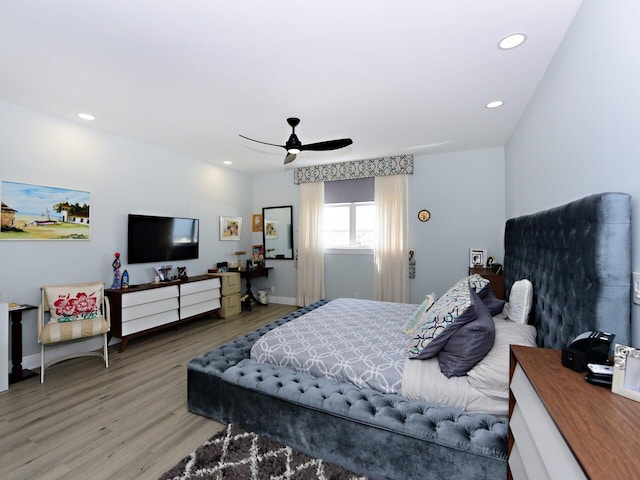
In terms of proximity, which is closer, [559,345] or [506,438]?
[506,438]

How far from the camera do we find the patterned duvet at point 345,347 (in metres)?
1.94

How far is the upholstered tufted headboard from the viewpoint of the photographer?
1.22 meters

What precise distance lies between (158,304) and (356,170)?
368cm

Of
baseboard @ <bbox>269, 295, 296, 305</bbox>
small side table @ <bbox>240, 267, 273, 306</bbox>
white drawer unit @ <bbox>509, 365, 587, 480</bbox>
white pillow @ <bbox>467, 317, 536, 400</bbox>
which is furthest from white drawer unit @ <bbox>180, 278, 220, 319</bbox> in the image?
white drawer unit @ <bbox>509, 365, 587, 480</bbox>

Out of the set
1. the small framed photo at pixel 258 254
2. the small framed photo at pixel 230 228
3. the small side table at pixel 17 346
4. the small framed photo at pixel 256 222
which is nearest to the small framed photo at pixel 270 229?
the small framed photo at pixel 256 222

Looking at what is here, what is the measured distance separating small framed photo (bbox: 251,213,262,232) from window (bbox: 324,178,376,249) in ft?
4.80

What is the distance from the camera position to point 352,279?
17.7 feet

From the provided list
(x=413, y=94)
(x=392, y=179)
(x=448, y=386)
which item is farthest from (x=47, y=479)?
(x=392, y=179)

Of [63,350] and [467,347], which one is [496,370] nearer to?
[467,347]

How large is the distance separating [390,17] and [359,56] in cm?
41

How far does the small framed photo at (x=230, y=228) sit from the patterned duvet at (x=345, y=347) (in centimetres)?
315

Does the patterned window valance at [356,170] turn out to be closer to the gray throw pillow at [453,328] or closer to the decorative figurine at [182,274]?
the decorative figurine at [182,274]

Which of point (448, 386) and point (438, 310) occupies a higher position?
point (438, 310)

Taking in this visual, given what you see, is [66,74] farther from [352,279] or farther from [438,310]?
[352,279]
